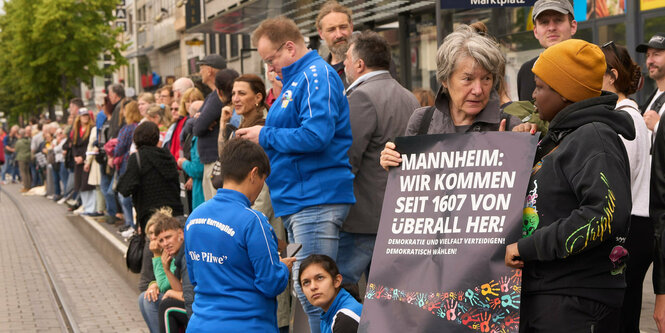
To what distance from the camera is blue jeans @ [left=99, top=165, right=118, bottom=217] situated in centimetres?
1539

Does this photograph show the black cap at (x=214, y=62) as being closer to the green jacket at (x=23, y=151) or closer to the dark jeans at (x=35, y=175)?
the dark jeans at (x=35, y=175)

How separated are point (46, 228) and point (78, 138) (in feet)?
6.63

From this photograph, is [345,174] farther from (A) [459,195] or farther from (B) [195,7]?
(B) [195,7]

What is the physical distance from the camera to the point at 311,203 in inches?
204

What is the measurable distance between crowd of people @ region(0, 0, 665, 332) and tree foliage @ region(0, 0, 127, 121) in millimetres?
36180

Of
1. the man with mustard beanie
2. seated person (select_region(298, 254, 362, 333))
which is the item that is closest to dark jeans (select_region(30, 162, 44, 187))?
seated person (select_region(298, 254, 362, 333))

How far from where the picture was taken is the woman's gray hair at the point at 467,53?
350 centimetres

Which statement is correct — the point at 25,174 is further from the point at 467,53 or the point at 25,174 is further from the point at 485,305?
the point at 485,305

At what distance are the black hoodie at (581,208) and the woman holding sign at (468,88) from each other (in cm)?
46

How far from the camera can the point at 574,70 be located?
3.03 m

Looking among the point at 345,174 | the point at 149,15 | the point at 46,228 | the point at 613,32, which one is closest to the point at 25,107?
the point at 149,15

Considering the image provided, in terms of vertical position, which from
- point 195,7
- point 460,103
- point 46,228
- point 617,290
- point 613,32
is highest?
point 195,7

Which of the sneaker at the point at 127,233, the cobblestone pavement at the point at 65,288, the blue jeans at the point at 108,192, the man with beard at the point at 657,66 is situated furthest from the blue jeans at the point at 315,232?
the blue jeans at the point at 108,192

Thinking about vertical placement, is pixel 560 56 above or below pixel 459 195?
above
